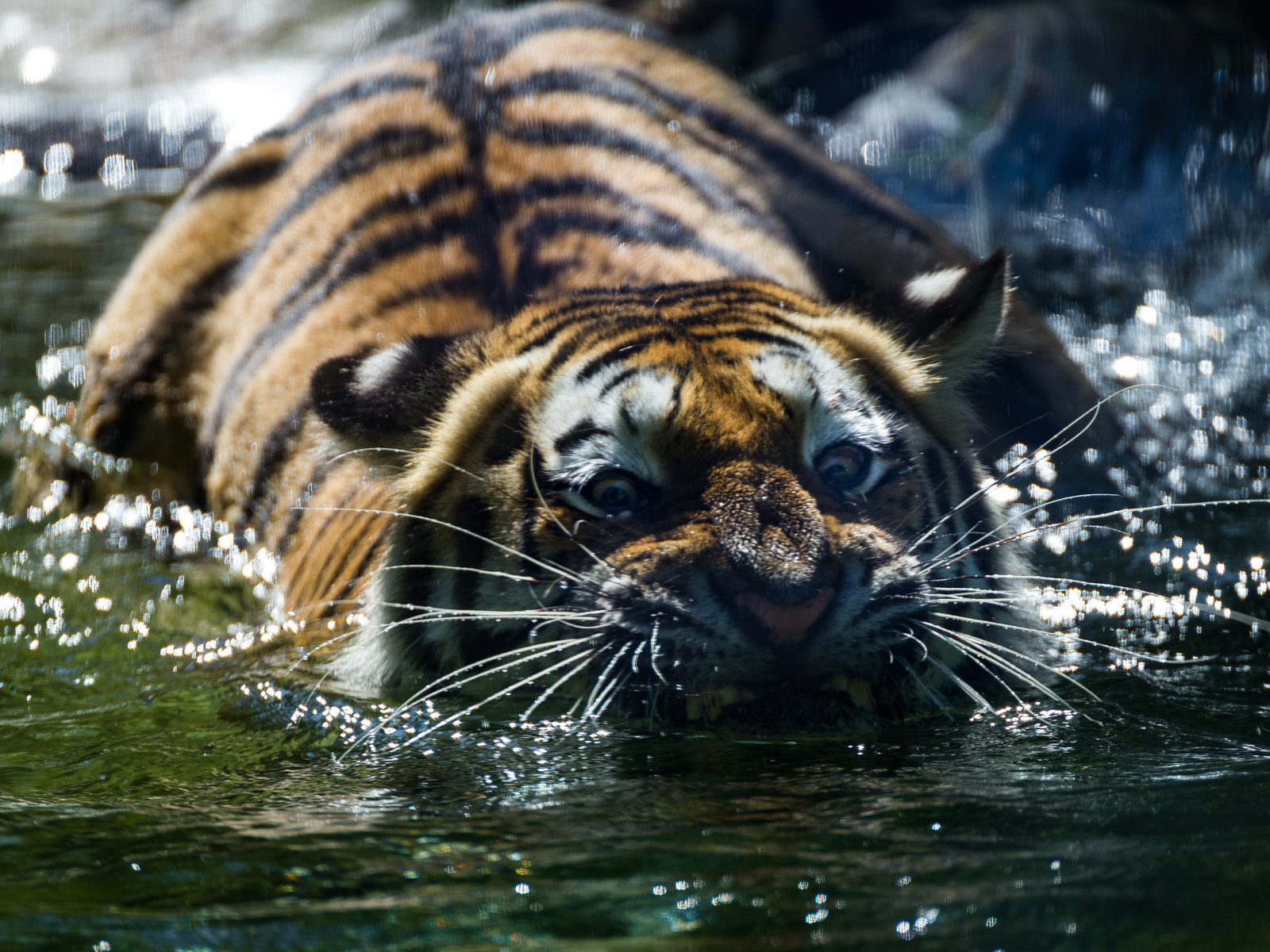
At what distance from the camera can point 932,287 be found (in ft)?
7.53

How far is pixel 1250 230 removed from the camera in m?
5.21

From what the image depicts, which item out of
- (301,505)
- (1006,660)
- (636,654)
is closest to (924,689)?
(1006,660)

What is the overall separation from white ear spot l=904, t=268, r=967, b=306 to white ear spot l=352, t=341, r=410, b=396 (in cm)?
85

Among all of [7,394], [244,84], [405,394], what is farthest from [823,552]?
[244,84]

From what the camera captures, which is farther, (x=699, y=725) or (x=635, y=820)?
(x=699, y=725)

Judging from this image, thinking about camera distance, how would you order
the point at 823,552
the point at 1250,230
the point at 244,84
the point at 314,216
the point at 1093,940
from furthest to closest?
the point at 244,84, the point at 1250,230, the point at 314,216, the point at 823,552, the point at 1093,940

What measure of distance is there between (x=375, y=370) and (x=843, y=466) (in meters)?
0.78

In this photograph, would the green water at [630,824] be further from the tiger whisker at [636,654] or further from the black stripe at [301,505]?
the black stripe at [301,505]

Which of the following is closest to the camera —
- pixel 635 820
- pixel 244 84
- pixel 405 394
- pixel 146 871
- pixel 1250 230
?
pixel 146 871

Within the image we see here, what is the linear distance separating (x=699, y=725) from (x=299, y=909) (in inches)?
28.8

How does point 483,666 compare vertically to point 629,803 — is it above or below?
above

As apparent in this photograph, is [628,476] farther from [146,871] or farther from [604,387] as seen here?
[146,871]

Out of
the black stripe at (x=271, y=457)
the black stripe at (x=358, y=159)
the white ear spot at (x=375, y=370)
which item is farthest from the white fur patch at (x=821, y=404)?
the black stripe at (x=358, y=159)

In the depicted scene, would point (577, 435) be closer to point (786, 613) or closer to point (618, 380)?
point (618, 380)
